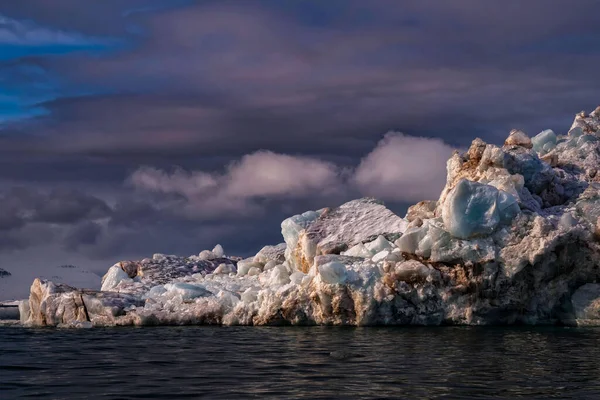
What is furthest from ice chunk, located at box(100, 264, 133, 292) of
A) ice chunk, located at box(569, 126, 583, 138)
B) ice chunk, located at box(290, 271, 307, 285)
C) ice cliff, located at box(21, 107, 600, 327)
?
ice chunk, located at box(569, 126, 583, 138)

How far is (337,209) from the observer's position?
36.8m

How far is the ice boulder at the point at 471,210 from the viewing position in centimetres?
2761

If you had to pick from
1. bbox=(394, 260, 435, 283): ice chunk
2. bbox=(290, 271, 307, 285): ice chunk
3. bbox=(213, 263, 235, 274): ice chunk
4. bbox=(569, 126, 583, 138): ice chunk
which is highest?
bbox=(569, 126, 583, 138): ice chunk

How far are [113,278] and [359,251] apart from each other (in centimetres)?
1622

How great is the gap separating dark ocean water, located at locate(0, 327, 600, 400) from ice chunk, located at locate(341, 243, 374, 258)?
6.19 m

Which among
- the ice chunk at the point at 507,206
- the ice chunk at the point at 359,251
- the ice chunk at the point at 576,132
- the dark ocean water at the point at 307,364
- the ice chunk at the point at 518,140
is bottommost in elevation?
the dark ocean water at the point at 307,364

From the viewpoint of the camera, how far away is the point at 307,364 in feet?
53.2

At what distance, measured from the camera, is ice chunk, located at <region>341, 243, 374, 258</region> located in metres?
31.5

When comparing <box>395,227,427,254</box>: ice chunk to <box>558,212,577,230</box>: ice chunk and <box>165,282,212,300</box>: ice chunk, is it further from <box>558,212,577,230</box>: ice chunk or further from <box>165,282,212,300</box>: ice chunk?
<box>165,282,212,300</box>: ice chunk

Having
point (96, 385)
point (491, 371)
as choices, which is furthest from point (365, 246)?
point (96, 385)

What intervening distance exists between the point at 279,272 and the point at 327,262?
5240mm

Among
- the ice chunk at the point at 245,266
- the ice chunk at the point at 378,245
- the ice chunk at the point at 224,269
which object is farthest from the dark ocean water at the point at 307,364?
the ice chunk at the point at 224,269

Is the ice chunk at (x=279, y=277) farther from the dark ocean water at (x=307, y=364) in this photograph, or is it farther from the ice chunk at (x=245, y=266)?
the dark ocean water at (x=307, y=364)

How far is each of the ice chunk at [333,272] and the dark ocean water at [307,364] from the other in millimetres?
2433
